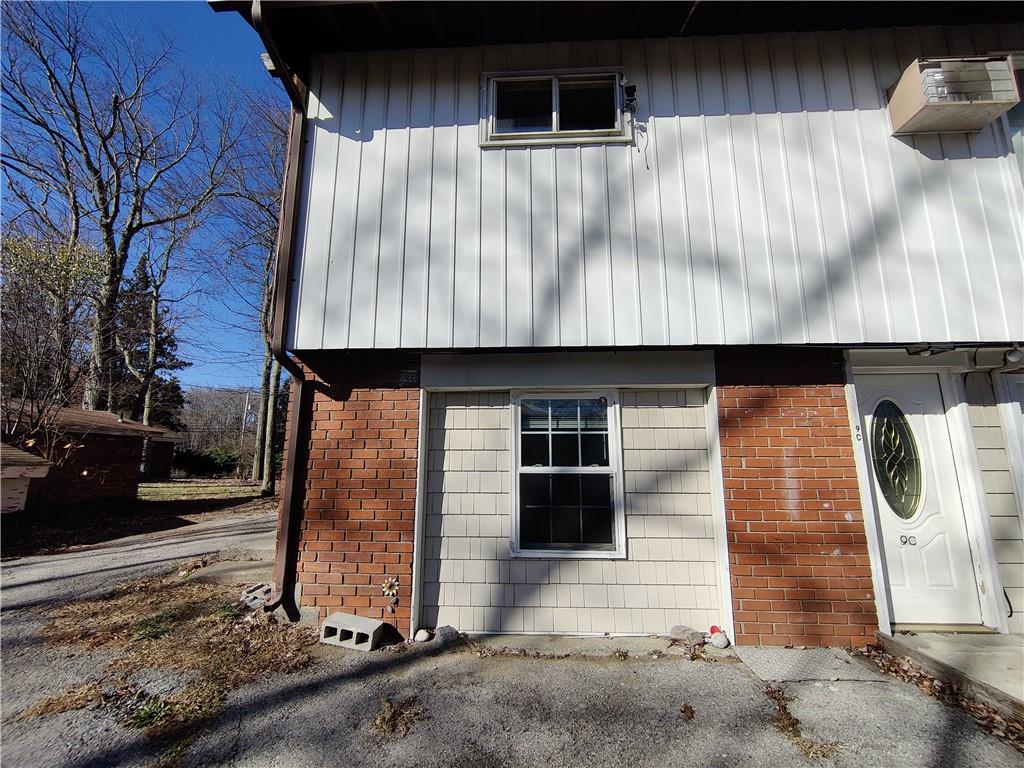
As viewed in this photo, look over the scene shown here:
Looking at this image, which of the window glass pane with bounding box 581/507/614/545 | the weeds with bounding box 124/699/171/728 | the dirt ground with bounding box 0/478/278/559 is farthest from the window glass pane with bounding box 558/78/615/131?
the dirt ground with bounding box 0/478/278/559

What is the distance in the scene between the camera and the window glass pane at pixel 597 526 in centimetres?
390

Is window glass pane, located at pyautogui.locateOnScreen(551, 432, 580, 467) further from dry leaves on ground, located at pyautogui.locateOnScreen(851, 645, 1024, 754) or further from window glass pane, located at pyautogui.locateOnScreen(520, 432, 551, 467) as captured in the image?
dry leaves on ground, located at pyautogui.locateOnScreen(851, 645, 1024, 754)

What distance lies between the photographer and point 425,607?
3.86 m

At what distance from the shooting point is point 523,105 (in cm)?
424

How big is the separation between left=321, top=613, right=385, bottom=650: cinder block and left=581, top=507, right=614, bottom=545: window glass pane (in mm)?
1891

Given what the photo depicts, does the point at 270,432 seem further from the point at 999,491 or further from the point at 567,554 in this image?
the point at 999,491

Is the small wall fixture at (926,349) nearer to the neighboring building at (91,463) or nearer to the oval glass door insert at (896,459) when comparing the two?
the oval glass door insert at (896,459)

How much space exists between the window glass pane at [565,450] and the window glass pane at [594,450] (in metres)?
0.05

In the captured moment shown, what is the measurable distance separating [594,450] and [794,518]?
67.5 inches

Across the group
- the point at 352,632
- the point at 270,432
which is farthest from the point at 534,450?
the point at 270,432

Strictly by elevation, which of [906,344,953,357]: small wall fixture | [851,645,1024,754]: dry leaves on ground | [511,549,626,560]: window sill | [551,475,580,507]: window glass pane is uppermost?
[906,344,953,357]: small wall fixture

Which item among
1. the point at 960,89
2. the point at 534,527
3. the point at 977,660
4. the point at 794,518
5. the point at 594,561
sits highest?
the point at 960,89

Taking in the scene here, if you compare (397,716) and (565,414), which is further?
(565,414)

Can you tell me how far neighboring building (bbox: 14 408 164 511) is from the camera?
8.84 m
